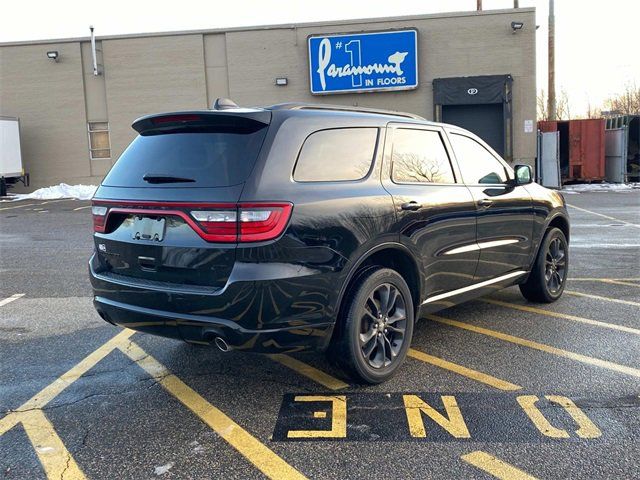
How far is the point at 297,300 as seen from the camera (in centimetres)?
354

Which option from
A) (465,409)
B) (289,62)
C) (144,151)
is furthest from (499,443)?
(289,62)

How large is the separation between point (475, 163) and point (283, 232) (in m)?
2.46

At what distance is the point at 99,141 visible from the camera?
24.6m

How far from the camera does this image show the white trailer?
877 inches

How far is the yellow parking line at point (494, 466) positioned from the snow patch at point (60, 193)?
69.9 ft

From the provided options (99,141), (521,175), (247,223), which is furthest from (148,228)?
(99,141)

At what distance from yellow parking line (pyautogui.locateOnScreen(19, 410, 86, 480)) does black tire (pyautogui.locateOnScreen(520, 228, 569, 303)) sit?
4.45 metres

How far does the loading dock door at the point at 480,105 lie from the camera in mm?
21750

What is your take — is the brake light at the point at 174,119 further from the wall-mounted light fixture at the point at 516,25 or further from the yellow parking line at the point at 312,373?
the wall-mounted light fixture at the point at 516,25

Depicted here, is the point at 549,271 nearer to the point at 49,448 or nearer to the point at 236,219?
the point at 236,219

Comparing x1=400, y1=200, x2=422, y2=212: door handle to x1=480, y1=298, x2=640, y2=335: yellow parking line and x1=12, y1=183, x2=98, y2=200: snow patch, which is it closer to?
x1=480, y1=298, x2=640, y2=335: yellow parking line

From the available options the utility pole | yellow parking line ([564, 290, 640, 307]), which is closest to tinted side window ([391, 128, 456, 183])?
yellow parking line ([564, 290, 640, 307])

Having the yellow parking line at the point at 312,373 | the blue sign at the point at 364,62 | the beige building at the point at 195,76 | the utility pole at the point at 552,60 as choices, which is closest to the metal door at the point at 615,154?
the utility pole at the point at 552,60

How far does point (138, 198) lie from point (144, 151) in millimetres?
449
